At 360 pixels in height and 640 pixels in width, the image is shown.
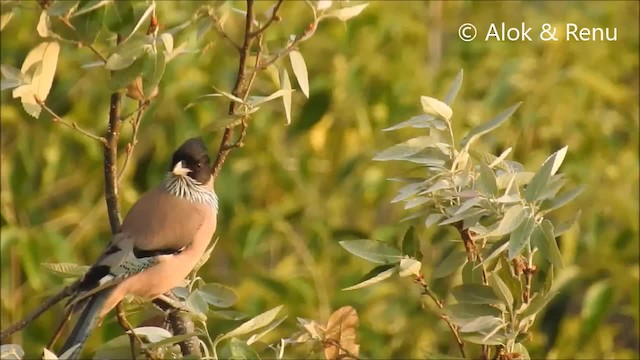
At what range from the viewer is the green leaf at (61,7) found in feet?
5.26

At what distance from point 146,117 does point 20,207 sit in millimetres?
477

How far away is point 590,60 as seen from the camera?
Result: 3479 mm

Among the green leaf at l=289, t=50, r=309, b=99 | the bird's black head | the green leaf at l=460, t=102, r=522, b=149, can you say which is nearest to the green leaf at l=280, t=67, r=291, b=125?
Result: the green leaf at l=289, t=50, r=309, b=99

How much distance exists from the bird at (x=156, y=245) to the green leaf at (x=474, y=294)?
0.49 m

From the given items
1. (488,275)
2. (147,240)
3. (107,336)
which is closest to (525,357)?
(488,275)

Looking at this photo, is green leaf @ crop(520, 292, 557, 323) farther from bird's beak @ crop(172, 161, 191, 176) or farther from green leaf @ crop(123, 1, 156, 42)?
bird's beak @ crop(172, 161, 191, 176)

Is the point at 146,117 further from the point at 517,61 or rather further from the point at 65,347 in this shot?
the point at 65,347

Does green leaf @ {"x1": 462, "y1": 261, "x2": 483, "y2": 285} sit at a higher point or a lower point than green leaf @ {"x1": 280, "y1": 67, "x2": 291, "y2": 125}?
lower

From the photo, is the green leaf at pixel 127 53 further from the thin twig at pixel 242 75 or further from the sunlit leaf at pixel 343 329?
the sunlit leaf at pixel 343 329

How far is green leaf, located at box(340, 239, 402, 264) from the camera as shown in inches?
66.1

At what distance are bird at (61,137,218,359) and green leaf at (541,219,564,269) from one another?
24.6 inches

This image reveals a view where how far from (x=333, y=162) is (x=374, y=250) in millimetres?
1708

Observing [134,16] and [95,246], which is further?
[95,246]

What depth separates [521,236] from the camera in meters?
1.55
